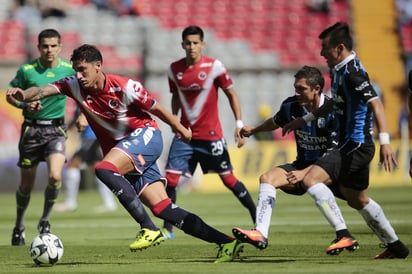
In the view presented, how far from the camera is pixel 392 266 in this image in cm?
803

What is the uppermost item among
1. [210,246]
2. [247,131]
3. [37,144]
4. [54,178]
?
[247,131]

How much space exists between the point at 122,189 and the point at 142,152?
48 cm

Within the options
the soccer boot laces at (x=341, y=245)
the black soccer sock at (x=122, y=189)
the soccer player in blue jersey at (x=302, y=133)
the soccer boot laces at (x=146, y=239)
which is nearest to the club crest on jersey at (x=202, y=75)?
the soccer player in blue jersey at (x=302, y=133)

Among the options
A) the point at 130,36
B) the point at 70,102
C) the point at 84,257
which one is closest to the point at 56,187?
the point at 84,257

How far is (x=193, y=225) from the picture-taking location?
8633 millimetres

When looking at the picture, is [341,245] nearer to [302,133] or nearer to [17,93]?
[302,133]

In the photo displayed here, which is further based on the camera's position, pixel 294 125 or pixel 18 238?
pixel 18 238

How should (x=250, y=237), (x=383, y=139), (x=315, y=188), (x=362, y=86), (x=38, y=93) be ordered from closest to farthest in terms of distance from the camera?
(x=383, y=139) < (x=250, y=237) < (x=362, y=86) < (x=315, y=188) < (x=38, y=93)

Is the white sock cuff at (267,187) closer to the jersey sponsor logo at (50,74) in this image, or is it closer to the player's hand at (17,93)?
the player's hand at (17,93)

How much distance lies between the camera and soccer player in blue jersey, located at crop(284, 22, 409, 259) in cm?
→ 857

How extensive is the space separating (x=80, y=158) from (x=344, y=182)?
10.4m

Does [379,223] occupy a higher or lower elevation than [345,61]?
lower

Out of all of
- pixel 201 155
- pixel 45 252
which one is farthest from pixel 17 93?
pixel 201 155

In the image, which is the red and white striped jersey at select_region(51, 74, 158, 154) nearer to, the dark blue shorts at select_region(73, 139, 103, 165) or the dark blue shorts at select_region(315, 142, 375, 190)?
the dark blue shorts at select_region(315, 142, 375, 190)
